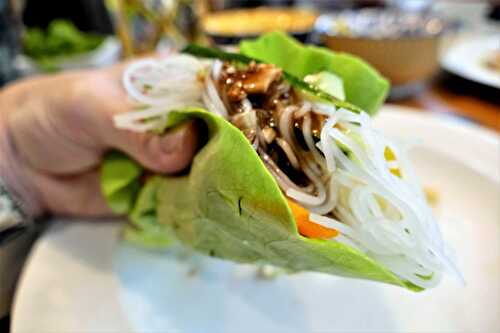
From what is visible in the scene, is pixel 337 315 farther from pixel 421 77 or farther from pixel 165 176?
pixel 421 77

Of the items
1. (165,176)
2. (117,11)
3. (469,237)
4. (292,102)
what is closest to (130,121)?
(165,176)

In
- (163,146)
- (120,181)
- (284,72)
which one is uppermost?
(284,72)

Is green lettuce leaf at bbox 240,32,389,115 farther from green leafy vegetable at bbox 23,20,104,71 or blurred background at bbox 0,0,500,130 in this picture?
green leafy vegetable at bbox 23,20,104,71

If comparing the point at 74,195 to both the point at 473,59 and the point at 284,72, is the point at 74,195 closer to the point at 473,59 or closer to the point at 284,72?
the point at 284,72

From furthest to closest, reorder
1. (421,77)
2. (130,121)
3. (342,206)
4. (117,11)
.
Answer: (117,11) → (421,77) → (130,121) → (342,206)

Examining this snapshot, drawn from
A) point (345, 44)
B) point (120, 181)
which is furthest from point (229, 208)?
point (345, 44)

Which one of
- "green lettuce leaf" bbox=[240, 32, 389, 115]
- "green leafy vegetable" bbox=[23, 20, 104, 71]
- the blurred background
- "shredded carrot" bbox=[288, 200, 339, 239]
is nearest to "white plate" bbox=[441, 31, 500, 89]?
the blurred background

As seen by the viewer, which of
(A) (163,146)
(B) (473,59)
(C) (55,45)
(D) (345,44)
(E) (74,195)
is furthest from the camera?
(C) (55,45)
